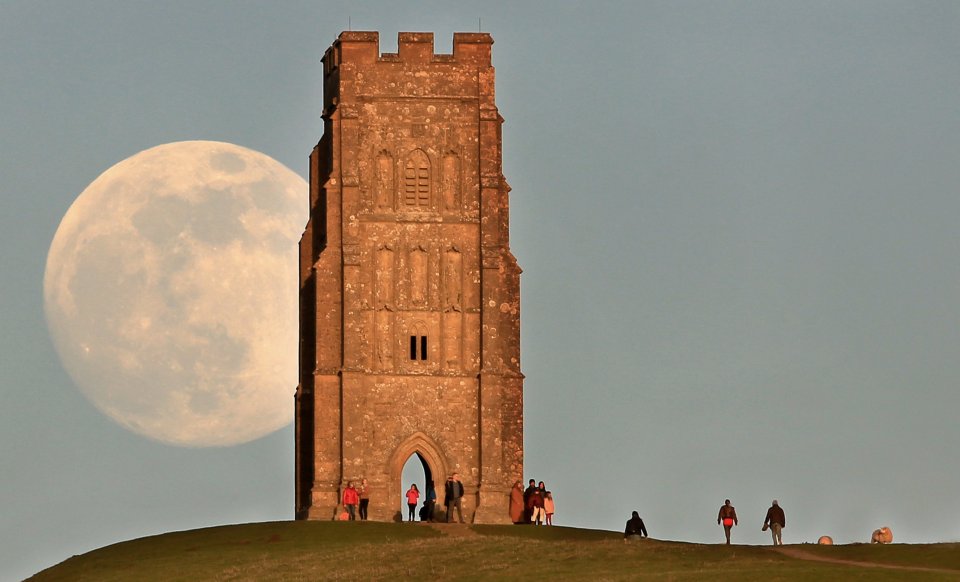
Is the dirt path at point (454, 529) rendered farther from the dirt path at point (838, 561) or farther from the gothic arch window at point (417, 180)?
the gothic arch window at point (417, 180)

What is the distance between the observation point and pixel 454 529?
83.4 meters

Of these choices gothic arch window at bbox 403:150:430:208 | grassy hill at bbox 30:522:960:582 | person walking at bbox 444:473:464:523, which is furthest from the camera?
gothic arch window at bbox 403:150:430:208

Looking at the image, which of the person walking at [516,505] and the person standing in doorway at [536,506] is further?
the person walking at [516,505]

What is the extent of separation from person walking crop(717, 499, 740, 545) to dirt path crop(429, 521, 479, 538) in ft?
24.2

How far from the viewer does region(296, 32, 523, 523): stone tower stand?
92.6m

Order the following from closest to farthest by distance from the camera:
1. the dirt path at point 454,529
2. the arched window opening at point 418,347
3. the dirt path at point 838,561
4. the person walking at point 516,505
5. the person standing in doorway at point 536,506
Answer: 1. the dirt path at point 838,561
2. the dirt path at point 454,529
3. the person standing in doorway at point 536,506
4. the person walking at point 516,505
5. the arched window opening at point 418,347

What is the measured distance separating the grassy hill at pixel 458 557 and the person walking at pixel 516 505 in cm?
513

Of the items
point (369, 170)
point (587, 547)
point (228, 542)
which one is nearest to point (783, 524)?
point (587, 547)

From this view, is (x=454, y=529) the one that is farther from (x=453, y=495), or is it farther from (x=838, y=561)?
(x=838, y=561)

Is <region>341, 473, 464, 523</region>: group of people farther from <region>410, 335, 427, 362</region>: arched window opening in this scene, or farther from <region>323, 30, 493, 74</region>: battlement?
<region>323, 30, 493, 74</region>: battlement

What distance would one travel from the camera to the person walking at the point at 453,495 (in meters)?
88.4

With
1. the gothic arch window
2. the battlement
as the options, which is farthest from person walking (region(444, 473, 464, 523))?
the battlement

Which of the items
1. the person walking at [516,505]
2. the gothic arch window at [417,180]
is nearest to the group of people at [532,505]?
the person walking at [516,505]

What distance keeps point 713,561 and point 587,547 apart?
512cm
